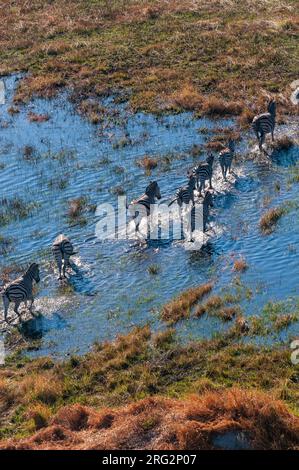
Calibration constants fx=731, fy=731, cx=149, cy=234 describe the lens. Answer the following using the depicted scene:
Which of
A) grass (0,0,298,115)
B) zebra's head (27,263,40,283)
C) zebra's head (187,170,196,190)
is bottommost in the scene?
zebra's head (27,263,40,283)

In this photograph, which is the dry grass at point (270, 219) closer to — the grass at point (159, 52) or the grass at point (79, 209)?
the grass at point (79, 209)

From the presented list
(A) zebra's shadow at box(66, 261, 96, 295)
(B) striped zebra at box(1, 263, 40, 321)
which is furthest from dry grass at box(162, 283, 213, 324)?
(B) striped zebra at box(1, 263, 40, 321)

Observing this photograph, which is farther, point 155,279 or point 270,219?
point 270,219

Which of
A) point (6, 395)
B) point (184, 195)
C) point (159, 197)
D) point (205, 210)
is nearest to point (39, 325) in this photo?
point (6, 395)

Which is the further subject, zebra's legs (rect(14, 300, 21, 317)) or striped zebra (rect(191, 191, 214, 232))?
striped zebra (rect(191, 191, 214, 232))

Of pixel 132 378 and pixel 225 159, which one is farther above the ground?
pixel 225 159

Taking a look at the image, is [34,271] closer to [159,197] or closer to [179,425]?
[159,197]

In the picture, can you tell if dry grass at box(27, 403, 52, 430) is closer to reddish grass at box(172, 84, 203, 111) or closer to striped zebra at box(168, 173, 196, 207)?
striped zebra at box(168, 173, 196, 207)
